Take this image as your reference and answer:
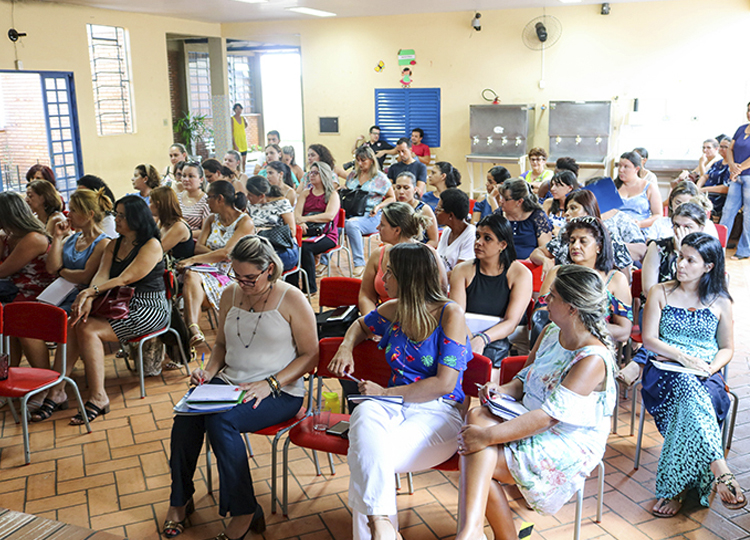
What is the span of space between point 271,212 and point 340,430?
325 centimetres

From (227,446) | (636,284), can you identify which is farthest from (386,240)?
(227,446)

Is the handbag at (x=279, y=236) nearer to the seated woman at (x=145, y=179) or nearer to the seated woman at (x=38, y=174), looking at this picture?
the seated woman at (x=145, y=179)

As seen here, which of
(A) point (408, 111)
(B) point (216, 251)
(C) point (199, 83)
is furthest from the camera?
(C) point (199, 83)

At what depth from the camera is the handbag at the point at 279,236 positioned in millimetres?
5645

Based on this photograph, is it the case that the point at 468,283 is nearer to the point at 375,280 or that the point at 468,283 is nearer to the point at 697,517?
the point at 375,280

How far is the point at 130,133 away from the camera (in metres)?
11.5

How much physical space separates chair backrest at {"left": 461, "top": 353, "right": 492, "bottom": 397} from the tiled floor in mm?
532

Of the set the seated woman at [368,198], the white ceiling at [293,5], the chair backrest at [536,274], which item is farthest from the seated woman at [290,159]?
the chair backrest at [536,274]

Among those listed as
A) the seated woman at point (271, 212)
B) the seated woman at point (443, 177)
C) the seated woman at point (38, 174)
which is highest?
the seated woman at point (38, 174)

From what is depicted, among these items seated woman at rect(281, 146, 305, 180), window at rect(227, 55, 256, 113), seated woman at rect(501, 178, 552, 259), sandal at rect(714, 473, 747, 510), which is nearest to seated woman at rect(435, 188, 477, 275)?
seated woman at rect(501, 178, 552, 259)

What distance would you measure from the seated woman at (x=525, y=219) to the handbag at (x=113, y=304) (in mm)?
2836

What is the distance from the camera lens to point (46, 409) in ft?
13.5

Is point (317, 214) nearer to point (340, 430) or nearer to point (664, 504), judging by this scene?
point (340, 430)

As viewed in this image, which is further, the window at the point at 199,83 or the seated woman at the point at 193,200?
the window at the point at 199,83
